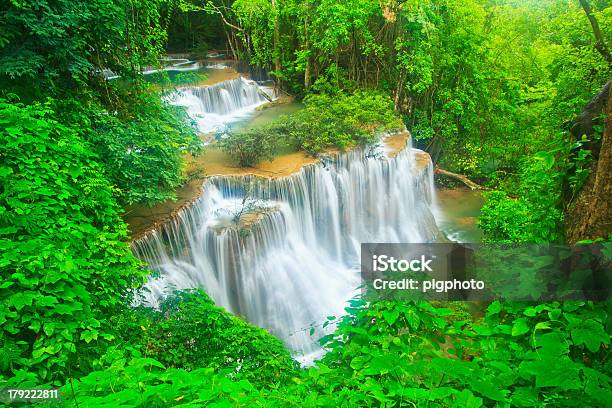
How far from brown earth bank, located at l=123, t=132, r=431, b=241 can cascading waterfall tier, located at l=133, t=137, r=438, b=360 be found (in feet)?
0.52

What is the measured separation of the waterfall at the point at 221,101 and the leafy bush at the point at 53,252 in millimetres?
7167

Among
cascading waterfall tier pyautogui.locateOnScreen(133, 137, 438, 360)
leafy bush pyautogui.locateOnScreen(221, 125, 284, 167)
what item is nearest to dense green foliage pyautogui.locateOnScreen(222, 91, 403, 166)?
leafy bush pyautogui.locateOnScreen(221, 125, 284, 167)

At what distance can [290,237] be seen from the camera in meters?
8.65

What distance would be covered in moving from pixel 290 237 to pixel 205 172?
7.40ft

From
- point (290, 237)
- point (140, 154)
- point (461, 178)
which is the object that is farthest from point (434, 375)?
point (461, 178)

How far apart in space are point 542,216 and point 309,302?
4947 mm

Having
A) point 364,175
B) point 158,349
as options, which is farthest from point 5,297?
point 364,175

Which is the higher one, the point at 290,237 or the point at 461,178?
the point at 290,237

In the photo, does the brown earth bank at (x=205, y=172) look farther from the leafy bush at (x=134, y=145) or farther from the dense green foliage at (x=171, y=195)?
the leafy bush at (x=134, y=145)

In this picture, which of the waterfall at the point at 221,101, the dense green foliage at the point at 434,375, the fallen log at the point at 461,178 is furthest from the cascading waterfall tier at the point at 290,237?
the waterfall at the point at 221,101

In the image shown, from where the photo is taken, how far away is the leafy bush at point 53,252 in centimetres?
305

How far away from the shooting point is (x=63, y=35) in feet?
17.9

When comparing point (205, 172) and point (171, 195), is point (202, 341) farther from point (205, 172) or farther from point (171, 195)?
point (205, 172)

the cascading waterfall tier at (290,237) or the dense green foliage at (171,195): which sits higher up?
the dense green foliage at (171,195)
